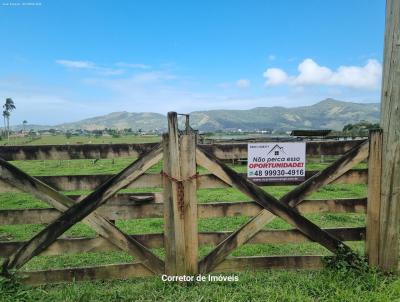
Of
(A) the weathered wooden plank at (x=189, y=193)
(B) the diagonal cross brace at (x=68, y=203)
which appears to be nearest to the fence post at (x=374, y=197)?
(A) the weathered wooden plank at (x=189, y=193)

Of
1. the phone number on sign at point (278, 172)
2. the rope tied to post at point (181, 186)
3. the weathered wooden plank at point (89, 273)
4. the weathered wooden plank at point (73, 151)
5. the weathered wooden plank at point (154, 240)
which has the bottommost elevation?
the weathered wooden plank at point (89, 273)

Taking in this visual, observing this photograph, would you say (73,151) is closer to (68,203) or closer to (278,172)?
(68,203)

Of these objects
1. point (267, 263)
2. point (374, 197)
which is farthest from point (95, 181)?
point (374, 197)

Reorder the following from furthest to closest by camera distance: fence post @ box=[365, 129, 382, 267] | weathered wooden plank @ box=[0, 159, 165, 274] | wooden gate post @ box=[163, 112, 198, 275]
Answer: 1. fence post @ box=[365, 129, 382, 267]
2. wooden gate post @ box=[163, 112, 198, 275]
3. weathered wooden plank @ box=[0, 159, 165, 274]

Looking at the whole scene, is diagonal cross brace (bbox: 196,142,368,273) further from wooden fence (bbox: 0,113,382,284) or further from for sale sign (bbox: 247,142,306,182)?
for sale sign (bbox: 247,142,306,182)

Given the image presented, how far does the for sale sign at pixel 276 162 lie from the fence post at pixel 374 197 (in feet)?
3.19

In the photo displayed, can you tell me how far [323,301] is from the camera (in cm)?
418

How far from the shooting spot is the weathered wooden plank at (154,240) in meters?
4.53

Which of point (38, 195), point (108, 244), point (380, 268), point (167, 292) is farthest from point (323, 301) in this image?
point (38, 195)

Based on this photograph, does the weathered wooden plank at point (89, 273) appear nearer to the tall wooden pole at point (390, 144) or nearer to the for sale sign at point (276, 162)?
the for sale sign at point (276, 162)

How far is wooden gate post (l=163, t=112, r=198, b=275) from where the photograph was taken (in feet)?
14.6

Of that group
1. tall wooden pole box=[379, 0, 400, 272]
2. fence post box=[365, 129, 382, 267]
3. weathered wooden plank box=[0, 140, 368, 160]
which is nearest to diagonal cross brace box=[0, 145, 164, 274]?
weathered wooden plank box=[0, 140, 368, 160]

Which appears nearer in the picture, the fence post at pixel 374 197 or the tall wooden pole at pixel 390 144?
the tall wooden pole at pixel 390 144

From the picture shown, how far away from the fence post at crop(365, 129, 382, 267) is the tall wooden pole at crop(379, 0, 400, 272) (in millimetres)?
52
